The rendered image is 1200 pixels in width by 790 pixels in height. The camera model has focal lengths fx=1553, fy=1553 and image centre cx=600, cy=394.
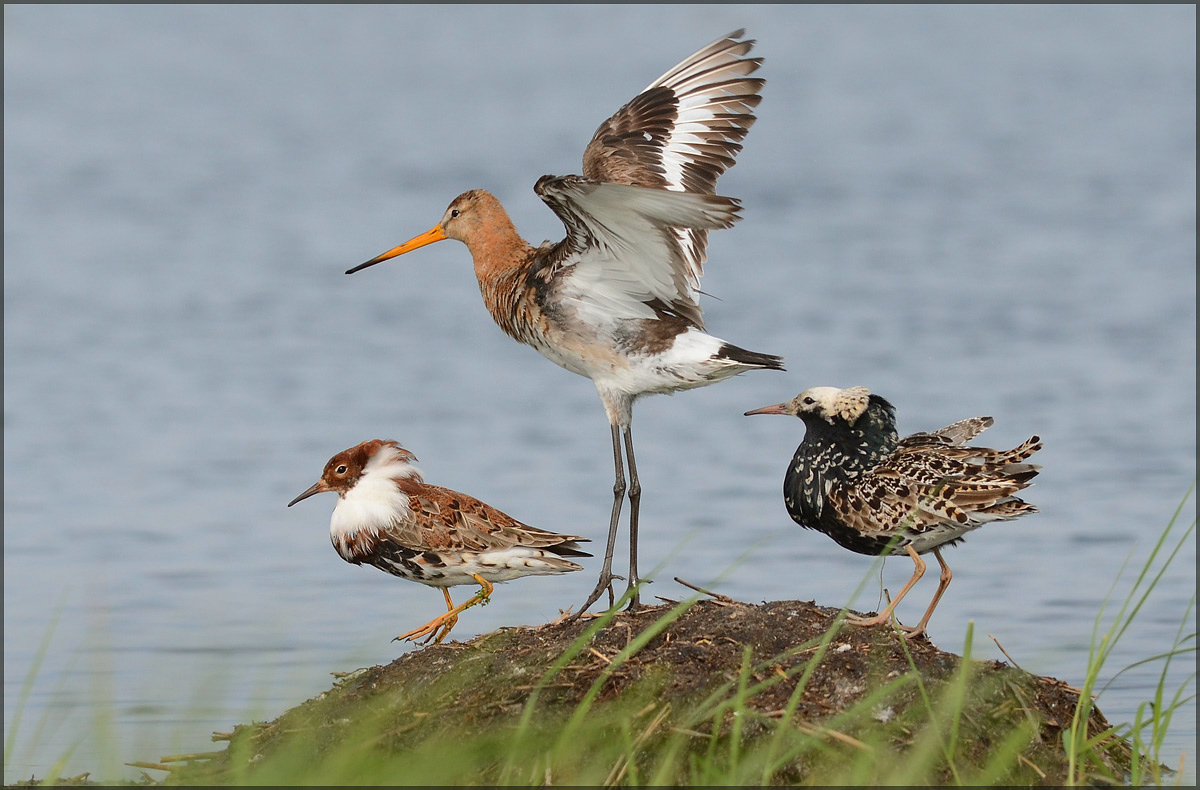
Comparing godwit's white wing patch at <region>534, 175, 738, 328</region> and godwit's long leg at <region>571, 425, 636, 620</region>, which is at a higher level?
godwit's white wing patch at <region>534, 175, 738, 328</region>

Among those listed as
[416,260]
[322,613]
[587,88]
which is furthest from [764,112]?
[322,613]

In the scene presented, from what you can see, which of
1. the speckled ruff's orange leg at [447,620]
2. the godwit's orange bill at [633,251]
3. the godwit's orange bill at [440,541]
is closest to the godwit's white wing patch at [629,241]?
the godwit's orange bill at [633,251]

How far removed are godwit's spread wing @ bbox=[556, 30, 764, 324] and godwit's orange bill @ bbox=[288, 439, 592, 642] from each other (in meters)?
1.82

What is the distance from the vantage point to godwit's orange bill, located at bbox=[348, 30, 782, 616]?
7.29m

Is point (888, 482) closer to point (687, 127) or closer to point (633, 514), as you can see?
point (633, 514)

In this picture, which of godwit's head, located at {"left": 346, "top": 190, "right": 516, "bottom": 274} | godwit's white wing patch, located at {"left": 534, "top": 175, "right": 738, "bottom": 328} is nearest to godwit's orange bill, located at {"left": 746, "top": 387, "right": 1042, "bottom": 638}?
godwit's white wing patch, located at {"left": 534, "top": 175, "right": 738, "bottom": 328}

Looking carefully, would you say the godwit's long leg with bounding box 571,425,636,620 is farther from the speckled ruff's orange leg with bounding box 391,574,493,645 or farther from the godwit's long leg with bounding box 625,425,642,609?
the speckled ruff's orange leg with bounding box 391,574,493,645

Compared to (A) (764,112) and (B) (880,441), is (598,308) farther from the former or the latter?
(A) (764,112)

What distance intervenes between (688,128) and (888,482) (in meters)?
2.85

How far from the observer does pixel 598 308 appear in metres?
7.89

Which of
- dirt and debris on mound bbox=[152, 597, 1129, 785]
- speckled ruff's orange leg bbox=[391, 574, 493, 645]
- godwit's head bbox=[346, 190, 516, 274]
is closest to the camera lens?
dirt and debris on mound bbox=[152, 597, 1129, 785]

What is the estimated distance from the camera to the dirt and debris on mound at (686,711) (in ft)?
17.4

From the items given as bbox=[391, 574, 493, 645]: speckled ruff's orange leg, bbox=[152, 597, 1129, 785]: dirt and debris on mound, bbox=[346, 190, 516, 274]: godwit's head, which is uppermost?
bbox=[346, 190, 516, 274]: godwit's head

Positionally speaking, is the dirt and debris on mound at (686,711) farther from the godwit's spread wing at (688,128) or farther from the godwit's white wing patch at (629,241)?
the godwit's spread wing at (688,128)
